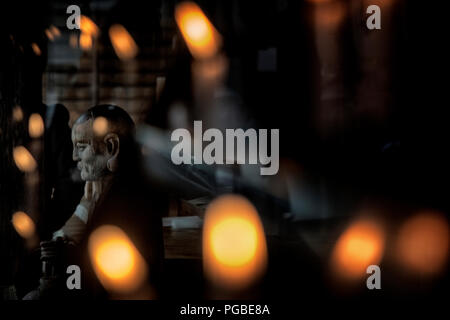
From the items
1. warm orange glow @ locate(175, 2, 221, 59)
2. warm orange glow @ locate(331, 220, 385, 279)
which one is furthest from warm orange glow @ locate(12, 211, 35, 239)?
warm orange glow @ locate(331, 220, 385, 279)

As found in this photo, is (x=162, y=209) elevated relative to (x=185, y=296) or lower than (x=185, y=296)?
elevated

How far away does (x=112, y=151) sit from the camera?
58.6 inches

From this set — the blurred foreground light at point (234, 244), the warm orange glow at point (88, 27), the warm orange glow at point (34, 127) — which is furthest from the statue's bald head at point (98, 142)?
the blurred foreground light at point (234, 244)

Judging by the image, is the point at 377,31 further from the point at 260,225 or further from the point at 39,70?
the point at 39,70

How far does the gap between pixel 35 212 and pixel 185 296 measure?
1.81 feet

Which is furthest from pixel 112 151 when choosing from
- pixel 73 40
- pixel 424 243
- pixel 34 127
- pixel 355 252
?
pixel 424 243

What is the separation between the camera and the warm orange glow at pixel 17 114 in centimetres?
154

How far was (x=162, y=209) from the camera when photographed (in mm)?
1476

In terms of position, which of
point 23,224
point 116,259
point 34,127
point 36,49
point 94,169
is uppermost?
point 36,49

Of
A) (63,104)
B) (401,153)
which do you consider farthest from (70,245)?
(401,153)

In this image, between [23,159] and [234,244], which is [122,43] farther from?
[234,244]

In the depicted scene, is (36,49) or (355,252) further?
(36,49)

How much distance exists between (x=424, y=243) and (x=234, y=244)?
59 centimetres

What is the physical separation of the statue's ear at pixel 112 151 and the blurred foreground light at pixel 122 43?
27 centimetres
